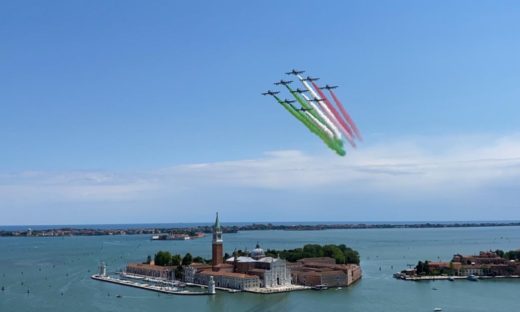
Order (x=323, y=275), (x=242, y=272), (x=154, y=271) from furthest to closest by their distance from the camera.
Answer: (x=154, y=271) → (x=242, y=272) → (x=323, y=275)

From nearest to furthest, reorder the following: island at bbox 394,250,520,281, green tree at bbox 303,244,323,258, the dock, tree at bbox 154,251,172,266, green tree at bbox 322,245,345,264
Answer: the dock
island at bbox 394,250,520,281
tree at bbox 154,251,172,266
green tree at bbox 322,245,345,264
green tree at bbox 303,244,323,258

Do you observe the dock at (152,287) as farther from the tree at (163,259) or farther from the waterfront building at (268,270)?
the tree at (163,259)

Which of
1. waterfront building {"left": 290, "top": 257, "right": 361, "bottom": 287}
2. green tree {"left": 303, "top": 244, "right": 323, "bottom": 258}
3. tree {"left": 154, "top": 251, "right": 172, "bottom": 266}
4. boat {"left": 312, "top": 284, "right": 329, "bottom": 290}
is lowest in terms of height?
boat {"left": 312, "top": 284, "right": 329, "bottom": 290}

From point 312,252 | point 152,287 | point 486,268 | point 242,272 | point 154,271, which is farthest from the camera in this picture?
point 312,252

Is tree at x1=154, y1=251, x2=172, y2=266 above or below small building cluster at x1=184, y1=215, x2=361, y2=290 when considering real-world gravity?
above

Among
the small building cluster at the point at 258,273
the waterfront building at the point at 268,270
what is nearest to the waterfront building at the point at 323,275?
the small building cluster at the point at 258,273

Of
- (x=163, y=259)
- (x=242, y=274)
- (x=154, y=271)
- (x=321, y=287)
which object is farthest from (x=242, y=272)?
(x=163, y=259)

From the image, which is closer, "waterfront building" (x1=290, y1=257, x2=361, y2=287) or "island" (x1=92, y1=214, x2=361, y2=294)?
"island" (x1=92, y1=214, x2=361, y2=294)

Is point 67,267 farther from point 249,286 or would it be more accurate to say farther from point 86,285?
point 249,286

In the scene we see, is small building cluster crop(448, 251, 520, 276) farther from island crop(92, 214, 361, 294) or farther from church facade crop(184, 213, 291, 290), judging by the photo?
church facade crop(184, 213, 291, 290)

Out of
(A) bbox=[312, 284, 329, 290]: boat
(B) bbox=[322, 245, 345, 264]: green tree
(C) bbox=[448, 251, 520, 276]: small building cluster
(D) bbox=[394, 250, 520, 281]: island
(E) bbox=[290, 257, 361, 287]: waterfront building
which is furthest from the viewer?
(B) bbox=[322, 245, 345, 264]: green tree

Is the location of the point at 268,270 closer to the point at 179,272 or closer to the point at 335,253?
the point at 179,272

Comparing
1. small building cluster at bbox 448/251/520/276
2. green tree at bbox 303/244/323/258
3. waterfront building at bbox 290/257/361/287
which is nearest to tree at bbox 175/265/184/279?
waterfront building at bbox 290/257/361/287
